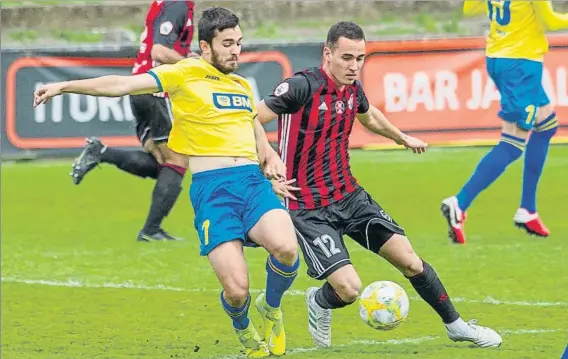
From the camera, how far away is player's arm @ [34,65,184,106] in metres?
5.86

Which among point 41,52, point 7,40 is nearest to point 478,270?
point 41,52

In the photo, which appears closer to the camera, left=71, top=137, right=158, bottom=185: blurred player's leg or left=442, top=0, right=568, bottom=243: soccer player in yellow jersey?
left=442, top=0, right=568, bottom=243: soccer player in yellow jersey

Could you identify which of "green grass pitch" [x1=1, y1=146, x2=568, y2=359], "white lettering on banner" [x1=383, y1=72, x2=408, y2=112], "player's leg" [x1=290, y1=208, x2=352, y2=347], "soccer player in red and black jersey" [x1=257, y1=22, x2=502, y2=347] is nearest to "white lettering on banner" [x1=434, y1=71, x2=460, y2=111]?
"white lettering on banner" [x1=383, y1=72, x2=408, y2=112]

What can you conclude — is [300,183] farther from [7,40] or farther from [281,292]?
[7,40]

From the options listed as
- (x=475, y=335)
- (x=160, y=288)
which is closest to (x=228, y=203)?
(x=475, y=335)

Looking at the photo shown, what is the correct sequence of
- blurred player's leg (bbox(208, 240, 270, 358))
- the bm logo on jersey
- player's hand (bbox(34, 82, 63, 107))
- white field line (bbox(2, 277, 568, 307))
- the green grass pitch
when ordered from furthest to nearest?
white field line (bbox(2, 277, 568, 307))
the green grass pitch
the bm logo on jersey
blurred player's leg (bbox(208, 240, 270, 358))
player's hand (bbox(34, 82, 63, 107))

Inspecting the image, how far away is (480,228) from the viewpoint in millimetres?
10664

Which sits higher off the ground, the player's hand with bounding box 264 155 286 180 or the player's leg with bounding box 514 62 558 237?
the player's hand with bounding box 264 155 286 180

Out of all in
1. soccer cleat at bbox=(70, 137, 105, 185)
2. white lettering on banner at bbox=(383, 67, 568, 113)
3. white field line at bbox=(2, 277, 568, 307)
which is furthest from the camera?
white lettering on banner at bbox=(383, 67, 568, 113)

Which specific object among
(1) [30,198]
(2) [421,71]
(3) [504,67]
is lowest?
(1) [30,198]

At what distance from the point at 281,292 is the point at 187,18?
3.97 m

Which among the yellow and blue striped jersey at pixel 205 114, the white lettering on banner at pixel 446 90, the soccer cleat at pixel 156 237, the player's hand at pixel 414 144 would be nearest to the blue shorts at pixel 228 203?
the yellow and blue striped jersey at pixel 205 114

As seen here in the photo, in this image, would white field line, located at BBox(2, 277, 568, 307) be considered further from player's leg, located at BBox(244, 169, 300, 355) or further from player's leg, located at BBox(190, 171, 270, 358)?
player's leg, located at BBox(190, 171, 270, 358)

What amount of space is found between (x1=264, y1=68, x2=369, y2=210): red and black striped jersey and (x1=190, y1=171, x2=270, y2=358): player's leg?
0.54 m
